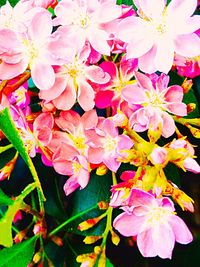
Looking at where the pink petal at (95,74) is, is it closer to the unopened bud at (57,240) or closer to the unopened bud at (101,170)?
→ the unopened bud at (101,170)

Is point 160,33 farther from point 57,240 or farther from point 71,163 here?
point 57,240

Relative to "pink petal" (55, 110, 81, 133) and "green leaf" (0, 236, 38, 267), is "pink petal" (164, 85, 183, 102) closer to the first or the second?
"pink petal" (55, 110, 81, 133)

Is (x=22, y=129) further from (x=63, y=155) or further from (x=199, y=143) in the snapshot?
(x=199, y=143)

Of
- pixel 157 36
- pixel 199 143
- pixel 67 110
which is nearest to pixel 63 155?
pixel 67 110

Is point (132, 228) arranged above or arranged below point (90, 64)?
below

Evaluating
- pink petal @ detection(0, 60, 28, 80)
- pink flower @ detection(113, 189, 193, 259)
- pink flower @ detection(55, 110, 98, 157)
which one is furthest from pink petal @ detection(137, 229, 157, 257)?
pink petal @ detection(0, 60, 28, 80)

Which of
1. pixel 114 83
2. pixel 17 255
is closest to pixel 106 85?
pixel 114 83
